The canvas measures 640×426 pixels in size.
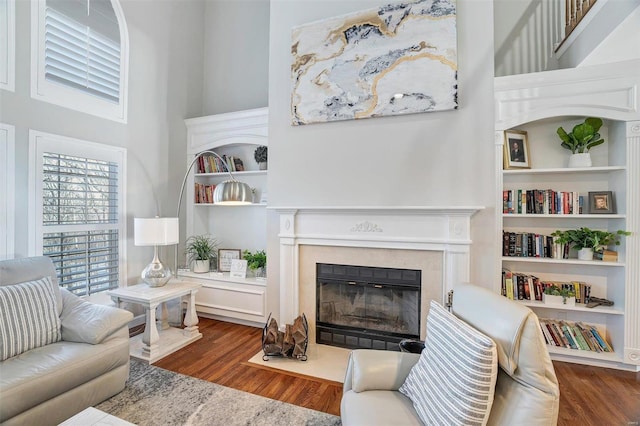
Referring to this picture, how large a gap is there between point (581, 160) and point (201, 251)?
3992 millimetres

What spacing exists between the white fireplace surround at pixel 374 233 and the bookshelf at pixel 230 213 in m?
0.51

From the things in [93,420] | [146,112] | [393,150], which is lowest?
[93,420]

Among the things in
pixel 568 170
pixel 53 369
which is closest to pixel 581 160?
pixel 568 170

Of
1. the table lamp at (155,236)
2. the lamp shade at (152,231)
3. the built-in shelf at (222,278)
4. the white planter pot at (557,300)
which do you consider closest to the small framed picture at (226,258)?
the built-in shelf at (222,278)

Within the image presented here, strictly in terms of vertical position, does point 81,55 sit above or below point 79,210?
above

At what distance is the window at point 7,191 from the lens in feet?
7.47

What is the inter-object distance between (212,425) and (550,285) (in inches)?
115

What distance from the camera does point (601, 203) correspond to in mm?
2465

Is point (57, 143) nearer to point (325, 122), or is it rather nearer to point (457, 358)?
point (325, 122)

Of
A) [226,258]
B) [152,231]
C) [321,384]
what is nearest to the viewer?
→ [321,384]

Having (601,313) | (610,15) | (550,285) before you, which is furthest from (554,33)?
(601,313)

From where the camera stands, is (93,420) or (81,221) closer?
(93,420)

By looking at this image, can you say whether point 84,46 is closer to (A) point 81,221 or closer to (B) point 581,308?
(A) point 81,221

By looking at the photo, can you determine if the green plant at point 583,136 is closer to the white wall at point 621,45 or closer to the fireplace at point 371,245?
the white wall at point 621,45
